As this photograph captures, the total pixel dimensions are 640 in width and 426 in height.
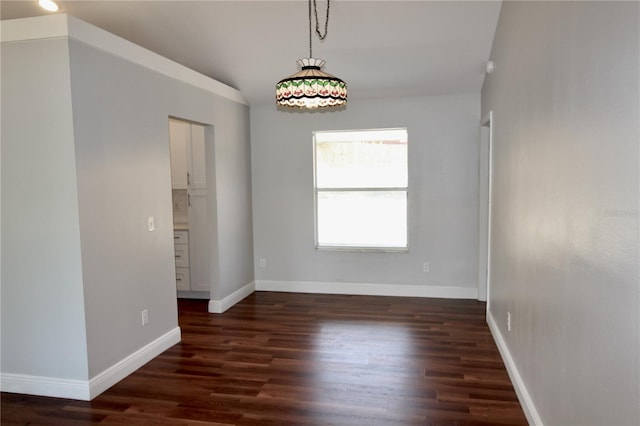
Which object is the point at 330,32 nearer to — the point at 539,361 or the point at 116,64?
the point at 116,64

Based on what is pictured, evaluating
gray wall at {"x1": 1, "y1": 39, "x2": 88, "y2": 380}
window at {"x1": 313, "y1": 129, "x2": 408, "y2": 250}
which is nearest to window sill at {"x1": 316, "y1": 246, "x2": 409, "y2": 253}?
window at {"x1": 313, "y1": 129, "x2": 408, "y2": 250}

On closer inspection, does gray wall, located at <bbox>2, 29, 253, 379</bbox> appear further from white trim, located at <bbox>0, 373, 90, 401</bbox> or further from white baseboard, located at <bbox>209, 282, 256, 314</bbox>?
white baseboard, located at <bbox>209, 282, 256, 314</bbox>

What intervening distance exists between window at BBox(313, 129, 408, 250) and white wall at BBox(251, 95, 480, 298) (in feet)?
0.39

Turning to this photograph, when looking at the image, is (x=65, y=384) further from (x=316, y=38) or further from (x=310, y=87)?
(x=316, y=38)

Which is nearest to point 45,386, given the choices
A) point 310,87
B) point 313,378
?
point 313,378

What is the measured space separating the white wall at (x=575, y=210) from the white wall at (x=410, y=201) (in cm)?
194

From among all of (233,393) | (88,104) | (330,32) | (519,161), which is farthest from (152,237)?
(519,161)

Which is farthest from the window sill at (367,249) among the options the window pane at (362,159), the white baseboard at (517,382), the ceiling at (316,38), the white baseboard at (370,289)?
the ceiling at (316,38)

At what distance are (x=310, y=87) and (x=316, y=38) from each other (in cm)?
158

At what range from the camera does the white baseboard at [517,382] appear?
2543 millimetres

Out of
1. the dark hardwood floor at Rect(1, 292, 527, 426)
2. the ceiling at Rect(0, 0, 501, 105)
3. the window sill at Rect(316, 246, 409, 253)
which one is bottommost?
the dark hardwood floor at Rect(1, 292, 527, 426)

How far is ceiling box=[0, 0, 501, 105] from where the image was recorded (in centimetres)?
370

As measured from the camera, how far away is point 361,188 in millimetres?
5535

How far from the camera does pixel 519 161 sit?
2965mm
